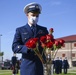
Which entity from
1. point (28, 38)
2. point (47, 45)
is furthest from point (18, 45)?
point (47, 45)

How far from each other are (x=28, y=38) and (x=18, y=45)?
22 cm

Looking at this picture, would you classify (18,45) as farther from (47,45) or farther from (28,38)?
(47,45)

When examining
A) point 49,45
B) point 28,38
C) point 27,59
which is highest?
point 28,38

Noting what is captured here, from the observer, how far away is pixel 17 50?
172 inches

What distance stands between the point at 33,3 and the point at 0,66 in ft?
162

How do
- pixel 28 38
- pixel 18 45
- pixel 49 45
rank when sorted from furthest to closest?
1. pixel 28 38
2. pixel 18 45
3. pixel 49 45

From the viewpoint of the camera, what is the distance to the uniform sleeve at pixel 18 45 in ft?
14.0

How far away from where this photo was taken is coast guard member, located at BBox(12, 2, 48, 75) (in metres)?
4.35

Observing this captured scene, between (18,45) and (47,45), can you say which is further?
(18,45)

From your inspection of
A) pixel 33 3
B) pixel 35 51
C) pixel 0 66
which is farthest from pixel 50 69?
pixel 0 66

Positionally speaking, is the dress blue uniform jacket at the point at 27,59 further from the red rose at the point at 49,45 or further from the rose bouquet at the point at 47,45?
the red rose at the point at 49,45

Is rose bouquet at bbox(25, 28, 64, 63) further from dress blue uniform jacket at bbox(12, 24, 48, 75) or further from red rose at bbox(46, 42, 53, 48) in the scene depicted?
dress blue uniform jacket at bbox(12, 24, 48, 75)

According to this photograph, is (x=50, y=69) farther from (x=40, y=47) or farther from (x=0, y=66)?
(x=0, y=66)

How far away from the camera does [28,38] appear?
14.9 ft
